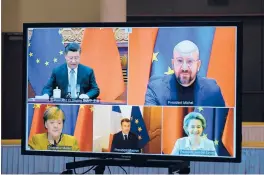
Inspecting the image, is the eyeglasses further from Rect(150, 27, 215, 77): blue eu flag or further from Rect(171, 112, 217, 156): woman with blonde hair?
Rect(171, 112, 217, 156): woman with blonde hair

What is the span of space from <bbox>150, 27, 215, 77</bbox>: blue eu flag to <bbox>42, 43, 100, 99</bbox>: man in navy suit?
1.17 ft

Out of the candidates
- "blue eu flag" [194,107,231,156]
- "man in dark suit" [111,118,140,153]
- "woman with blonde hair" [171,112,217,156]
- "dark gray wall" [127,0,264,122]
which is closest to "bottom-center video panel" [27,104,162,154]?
"man in dark suit" [111,118,140,153]

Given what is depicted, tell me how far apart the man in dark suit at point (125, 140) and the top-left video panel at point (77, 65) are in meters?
0.13

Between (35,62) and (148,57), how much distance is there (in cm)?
66

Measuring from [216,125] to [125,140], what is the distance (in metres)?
0.51

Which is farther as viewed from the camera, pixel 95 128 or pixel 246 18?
pixel 246 18

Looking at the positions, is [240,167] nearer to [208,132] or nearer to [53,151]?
[208,132]

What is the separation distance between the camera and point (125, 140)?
2.86 m

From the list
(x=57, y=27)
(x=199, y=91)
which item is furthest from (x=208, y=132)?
(x=57, y=27)

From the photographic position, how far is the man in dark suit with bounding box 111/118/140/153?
2842 millimetres

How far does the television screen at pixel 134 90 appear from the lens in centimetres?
A: 276

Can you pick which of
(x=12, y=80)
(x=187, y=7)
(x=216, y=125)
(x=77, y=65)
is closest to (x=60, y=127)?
(x=77, y=65)

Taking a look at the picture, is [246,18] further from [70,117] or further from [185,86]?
[70,117]

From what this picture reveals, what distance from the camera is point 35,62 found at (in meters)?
2.96
